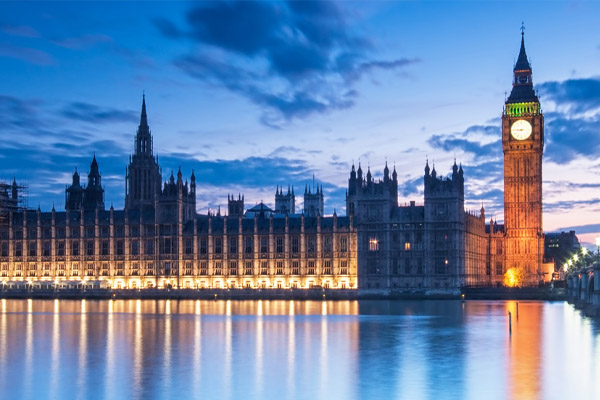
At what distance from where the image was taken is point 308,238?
14988 cm

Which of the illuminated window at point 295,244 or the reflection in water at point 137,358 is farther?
the illuminated window at point 295,244

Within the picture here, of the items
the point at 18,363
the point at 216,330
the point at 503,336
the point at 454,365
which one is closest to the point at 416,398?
the point at 454,365

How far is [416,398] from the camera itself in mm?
36500

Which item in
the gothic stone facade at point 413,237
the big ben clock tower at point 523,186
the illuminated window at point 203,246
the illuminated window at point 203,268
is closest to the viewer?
the gothic stone facade at point 413,237

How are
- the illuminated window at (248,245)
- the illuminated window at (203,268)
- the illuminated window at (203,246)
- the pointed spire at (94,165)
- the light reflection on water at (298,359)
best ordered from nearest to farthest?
the light reflection on water at (298,359)
the illuminated window at (248,245)
the illuminated window at (203,268)
the illuminated window at (203,246)
the pointed spire at (94,165)

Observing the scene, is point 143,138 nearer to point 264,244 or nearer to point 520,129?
point 264,244

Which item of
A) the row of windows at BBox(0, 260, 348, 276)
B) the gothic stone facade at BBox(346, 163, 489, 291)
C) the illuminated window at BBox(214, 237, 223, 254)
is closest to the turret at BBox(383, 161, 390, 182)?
the gothic stone facade at BBox(346, 163, 489, 291)

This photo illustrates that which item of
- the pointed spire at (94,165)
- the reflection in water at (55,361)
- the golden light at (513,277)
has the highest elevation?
the pointed spire at (94,165)

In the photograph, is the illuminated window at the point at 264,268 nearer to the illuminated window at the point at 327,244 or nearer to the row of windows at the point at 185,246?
the row of windows at the point at 185,246

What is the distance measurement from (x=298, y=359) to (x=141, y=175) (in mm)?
139199

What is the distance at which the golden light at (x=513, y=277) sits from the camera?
529 ft

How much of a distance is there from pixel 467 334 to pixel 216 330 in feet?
62.1

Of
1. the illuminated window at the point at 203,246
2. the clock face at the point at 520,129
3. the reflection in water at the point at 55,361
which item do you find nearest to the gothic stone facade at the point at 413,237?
the illuminated window at the point at 203,246

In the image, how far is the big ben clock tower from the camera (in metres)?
168
